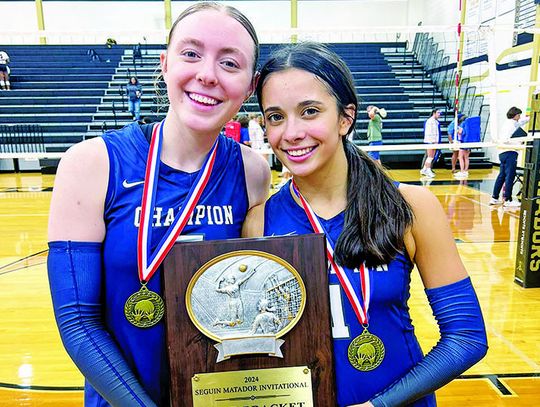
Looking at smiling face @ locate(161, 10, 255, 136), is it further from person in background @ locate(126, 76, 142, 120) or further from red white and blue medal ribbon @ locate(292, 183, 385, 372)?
person in background @ locate(126, 76, 142, 120)

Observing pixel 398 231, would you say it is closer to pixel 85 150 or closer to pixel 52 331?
pixel 85 150

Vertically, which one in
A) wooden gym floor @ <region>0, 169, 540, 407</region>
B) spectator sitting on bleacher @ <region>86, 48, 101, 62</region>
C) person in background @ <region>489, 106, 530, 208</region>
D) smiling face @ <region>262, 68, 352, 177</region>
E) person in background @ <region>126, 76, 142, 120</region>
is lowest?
wooden gym floor @ <region>0, 169, 540, 407</region>

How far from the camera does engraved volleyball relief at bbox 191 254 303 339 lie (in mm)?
935

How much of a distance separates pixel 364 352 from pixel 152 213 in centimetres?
56

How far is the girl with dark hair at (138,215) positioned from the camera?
99 centimetres

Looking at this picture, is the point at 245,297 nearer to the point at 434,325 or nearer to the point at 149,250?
the point at 149,250

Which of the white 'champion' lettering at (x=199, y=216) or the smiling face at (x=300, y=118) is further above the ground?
the smiling face at (x=300, y=118)

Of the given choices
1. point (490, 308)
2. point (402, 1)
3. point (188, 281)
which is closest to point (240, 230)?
point (188, 281)

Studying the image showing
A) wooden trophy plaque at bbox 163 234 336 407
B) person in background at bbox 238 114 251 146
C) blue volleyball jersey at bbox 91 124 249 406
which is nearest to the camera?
wooden trophy plaque at bbox 163 234 336 407

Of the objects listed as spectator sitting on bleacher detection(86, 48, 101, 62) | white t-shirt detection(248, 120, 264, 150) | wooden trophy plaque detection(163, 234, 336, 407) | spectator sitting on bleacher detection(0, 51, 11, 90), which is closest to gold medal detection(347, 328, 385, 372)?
wooden trophy plaque detection(163, 234, 336, 407)

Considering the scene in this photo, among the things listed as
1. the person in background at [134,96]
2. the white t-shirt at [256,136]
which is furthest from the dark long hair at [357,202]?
the person in background at [134,96]

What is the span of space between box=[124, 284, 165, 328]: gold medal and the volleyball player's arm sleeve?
0.06 metres

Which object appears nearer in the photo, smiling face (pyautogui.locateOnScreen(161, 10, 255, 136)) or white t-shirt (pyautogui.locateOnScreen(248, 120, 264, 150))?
smiling face (pyautogui.locateOnScreen(161, 10, 255, 136))

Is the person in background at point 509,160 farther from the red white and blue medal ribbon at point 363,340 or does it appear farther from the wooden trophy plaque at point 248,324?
the wooden trophy plaque at point 248,324
